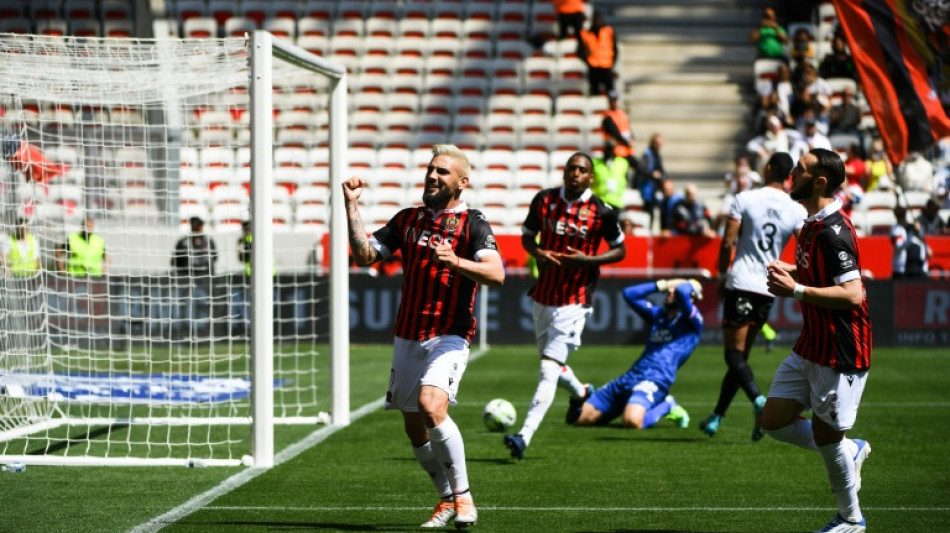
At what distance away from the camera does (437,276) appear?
7273 millimetres

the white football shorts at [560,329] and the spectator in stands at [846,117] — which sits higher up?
the spectator in stands at [846,117]

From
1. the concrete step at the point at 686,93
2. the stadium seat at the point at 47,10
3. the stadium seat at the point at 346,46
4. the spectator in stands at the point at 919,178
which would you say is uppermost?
the stadium seat at the point at 47,10

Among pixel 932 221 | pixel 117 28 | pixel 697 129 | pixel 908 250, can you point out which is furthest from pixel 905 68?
pixel 117 28

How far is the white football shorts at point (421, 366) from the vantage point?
7.10 metres

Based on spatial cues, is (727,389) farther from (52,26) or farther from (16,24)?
(16,24)

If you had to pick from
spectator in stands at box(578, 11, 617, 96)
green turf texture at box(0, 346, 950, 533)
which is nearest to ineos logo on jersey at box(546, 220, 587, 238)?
green turf texture at box(0, 346, 950, 533)

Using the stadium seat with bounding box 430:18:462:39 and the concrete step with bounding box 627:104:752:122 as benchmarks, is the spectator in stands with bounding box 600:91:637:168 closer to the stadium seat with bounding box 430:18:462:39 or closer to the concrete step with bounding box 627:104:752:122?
the concrete step with bounding box 627:104:752:122

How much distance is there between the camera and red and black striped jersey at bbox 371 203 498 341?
23.7 ft

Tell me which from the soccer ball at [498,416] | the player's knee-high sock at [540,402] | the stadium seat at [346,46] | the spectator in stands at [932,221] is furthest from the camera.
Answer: the stadium seat at [346,46]

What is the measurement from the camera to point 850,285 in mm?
6527

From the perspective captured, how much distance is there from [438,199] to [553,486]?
92.2 inches

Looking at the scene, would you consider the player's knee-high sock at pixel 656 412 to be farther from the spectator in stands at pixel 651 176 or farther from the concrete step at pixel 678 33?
the concrete step at pixel 678 33

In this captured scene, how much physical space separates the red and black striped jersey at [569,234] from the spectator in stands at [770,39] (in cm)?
1661

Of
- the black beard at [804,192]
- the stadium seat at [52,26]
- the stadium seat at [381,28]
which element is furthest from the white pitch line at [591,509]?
the stadium seat at [52,26]
